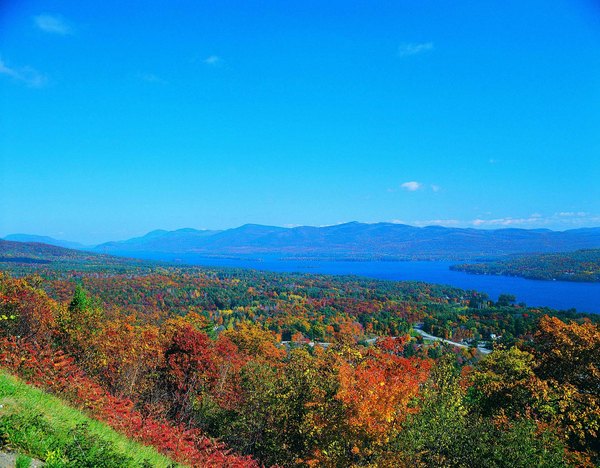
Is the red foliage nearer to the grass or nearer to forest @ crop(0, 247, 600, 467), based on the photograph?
forest @ crop(0, 247, 600, 467)

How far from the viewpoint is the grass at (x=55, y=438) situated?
5.46 m

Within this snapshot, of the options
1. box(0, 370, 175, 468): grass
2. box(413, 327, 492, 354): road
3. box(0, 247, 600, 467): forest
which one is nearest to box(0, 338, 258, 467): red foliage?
box(0, 247, 600, 467): forest

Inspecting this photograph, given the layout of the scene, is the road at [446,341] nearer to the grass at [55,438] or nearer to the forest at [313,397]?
the forest at [313,397]

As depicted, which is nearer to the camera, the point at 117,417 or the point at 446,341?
the point at 117,417

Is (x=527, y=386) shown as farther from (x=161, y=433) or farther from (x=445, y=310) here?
(x=445, y=310)

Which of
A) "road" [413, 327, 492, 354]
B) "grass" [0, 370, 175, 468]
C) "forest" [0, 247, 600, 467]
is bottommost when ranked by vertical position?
"road" [413, 327, 492, 354]

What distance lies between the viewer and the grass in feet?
17.9

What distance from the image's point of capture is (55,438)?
5906mm

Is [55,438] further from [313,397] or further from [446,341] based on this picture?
[446,341]

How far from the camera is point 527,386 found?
1427 centimetres

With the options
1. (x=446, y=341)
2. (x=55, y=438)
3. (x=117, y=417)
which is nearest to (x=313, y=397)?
(x=117, y=417)

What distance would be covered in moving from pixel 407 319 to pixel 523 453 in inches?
3603

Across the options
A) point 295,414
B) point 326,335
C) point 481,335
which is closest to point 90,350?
point 295,414

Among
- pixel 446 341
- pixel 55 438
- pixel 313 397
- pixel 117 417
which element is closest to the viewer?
pixel 55 438
